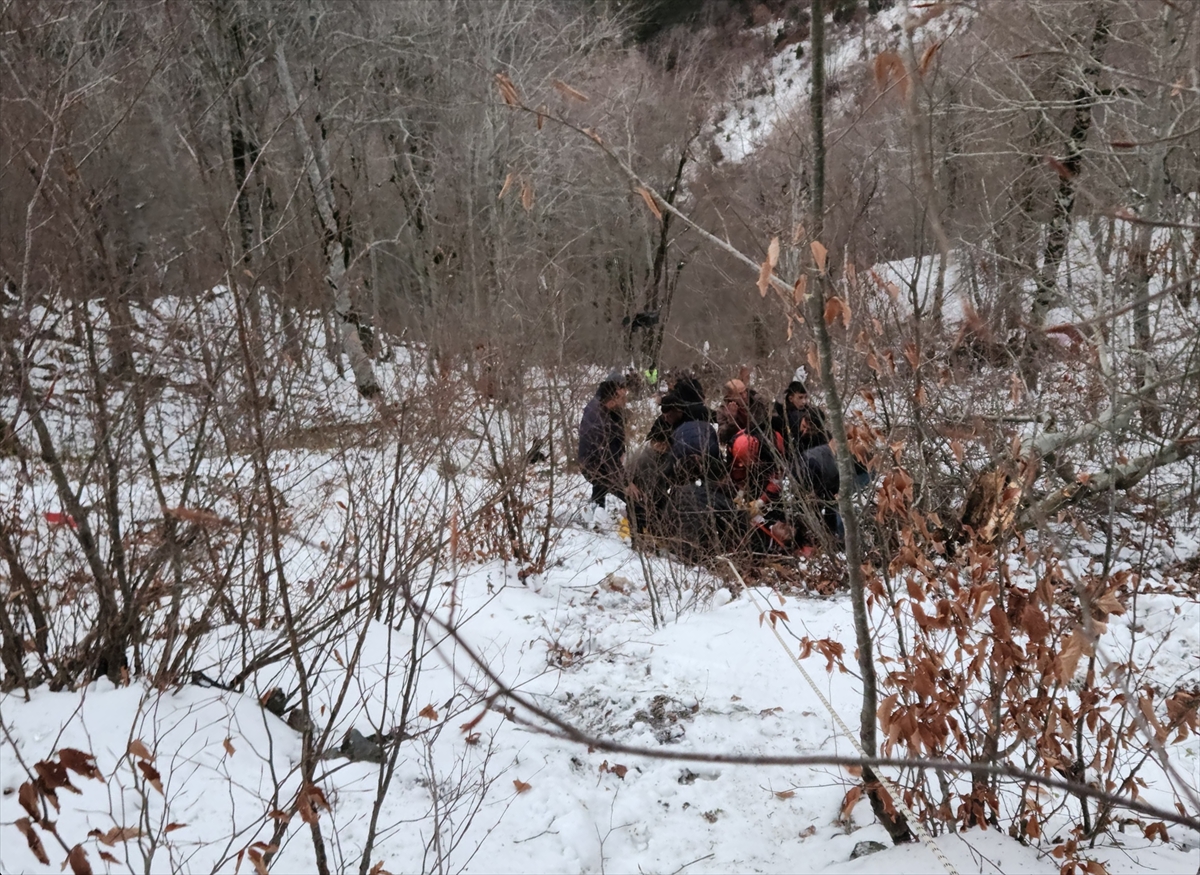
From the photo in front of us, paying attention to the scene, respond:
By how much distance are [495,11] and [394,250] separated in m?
6.08

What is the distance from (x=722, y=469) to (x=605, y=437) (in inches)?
41.6

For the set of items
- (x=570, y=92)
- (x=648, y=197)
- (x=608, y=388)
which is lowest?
(x=608, y=388)

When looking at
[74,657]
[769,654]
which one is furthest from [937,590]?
[74,657]

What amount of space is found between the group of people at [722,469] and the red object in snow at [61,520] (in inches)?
139

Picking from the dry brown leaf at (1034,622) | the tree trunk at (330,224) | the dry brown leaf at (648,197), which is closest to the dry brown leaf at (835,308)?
the dry brown leaf at (648,197)

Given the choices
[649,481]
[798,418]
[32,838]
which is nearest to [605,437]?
[649,481]

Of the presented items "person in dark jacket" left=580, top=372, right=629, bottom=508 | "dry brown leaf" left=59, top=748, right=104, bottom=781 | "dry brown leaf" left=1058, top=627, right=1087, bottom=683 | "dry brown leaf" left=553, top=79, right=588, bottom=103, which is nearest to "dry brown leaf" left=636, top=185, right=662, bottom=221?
"dry brown leaf" left=553, top=79, right=588, bottom=103

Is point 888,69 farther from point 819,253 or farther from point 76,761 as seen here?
point 76,761

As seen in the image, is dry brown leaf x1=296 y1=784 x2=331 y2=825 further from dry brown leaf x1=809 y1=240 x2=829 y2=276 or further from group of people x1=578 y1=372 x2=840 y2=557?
group of people x1=578 y1=372 x2=840 y2=557

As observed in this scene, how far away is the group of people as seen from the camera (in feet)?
18.7

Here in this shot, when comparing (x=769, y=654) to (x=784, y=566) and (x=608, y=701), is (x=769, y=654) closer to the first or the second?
(x=608, y=701)

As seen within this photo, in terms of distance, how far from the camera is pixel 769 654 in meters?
4.53

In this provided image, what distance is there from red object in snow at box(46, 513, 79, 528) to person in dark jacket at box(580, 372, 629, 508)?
3.87 meters

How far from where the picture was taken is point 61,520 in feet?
11.1
